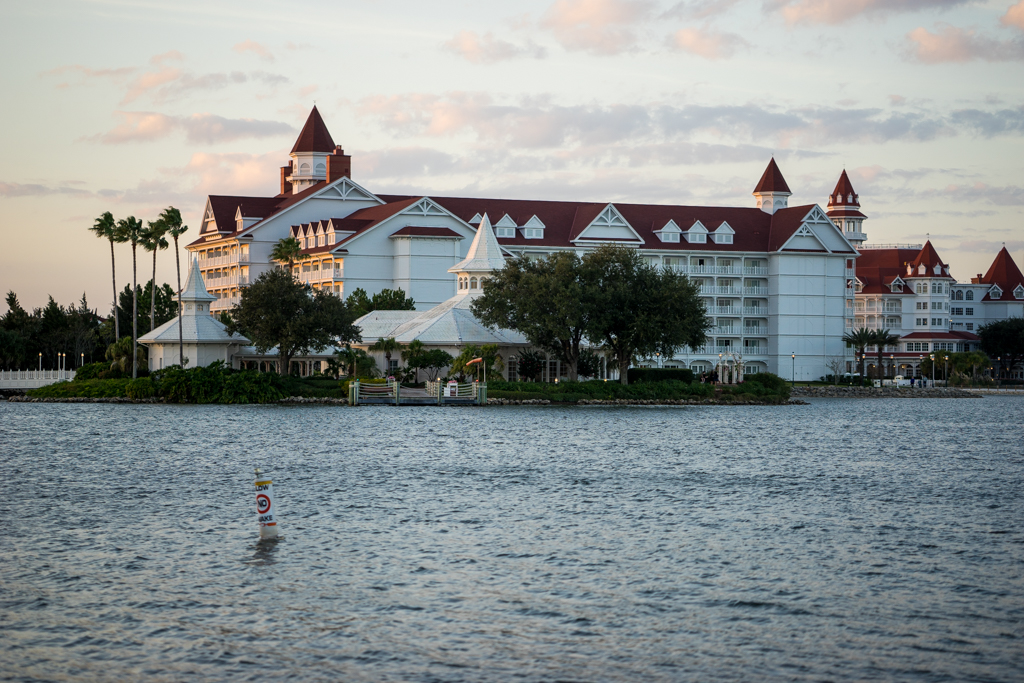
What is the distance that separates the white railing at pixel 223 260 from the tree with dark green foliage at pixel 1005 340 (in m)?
97.0

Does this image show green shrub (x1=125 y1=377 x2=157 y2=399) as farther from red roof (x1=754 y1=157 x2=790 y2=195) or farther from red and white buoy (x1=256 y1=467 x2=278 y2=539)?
red roof (x1=754 y1=157 x2=790 y2=195)

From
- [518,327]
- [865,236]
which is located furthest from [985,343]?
Result: [518,327]

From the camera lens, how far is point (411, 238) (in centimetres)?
11194

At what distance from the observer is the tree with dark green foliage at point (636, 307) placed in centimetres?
7581

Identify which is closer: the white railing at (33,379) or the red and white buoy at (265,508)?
the red and white buoy at (265,508)

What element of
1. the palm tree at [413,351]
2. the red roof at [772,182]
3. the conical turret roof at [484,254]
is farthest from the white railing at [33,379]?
the red roof at [772,182]

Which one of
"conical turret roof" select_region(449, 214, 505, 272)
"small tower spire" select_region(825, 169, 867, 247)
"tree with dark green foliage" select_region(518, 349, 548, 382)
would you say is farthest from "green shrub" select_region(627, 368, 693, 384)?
"small tower spire" select_region(825, 169, 867, 247)

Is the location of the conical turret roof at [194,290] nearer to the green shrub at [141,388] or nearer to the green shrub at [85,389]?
the green shrub at [85,389]

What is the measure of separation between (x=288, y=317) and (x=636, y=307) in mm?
23005

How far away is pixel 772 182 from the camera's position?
140875mm

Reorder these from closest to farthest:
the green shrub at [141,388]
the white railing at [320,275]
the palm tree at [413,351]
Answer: the green shrub at [141,388], the palm tree at [413,351], the white railing at [320,275]

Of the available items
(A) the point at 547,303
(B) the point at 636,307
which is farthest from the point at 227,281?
(B) the point at 636,307

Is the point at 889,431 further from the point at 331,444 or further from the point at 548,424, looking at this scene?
the point at 331,444

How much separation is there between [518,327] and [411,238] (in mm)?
37457
